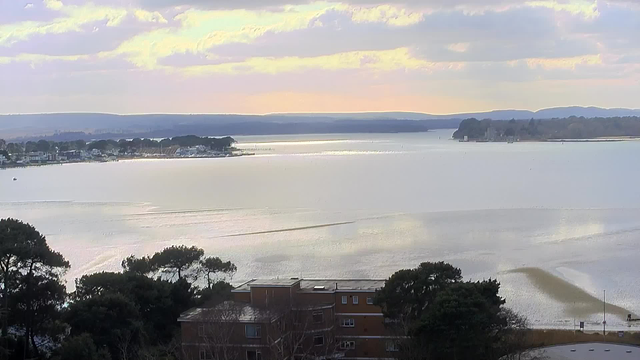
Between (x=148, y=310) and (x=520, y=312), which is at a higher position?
(x=148, y=310)

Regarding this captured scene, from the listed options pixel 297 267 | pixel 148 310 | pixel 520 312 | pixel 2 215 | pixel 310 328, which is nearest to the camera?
pixel 310 328

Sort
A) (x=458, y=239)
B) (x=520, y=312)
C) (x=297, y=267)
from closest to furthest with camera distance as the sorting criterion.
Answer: (x=520, y=312) → (x=297, y=267) → (x=458, y=239)

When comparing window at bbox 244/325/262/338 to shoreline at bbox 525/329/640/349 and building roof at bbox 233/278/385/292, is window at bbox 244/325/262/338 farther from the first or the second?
shoreline at bbox 525/329/640/349

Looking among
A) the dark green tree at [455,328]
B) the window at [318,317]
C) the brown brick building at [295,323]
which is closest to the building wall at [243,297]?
the brown brick building at [295,323]

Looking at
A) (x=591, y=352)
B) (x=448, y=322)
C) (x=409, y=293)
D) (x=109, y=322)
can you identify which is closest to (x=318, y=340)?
(x=409, y=293)

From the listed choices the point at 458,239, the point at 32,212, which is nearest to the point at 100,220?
the point at 32,212

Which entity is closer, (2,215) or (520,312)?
(520,312)

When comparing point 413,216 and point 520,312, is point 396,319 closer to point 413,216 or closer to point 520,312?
point 520,312

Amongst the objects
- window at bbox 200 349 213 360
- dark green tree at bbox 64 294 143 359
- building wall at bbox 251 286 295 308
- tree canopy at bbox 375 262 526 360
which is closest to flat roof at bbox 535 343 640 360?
tree canopy at bbox 375 262 526 360

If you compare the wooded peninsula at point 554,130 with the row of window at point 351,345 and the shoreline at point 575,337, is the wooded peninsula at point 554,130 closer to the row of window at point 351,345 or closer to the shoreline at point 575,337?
the shoreline at point 575,337
